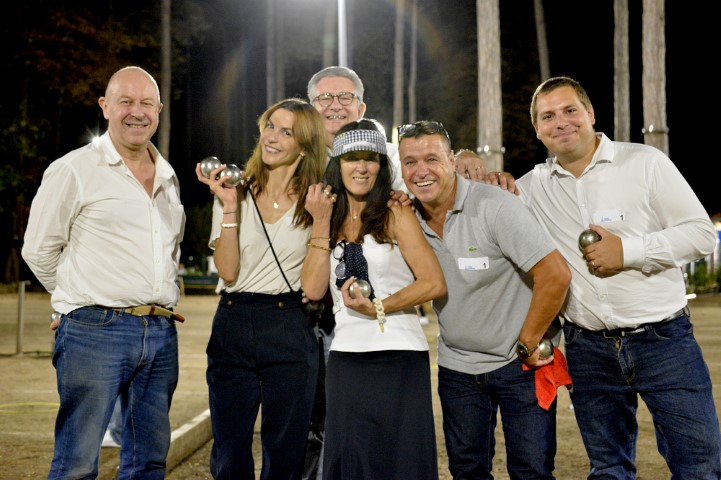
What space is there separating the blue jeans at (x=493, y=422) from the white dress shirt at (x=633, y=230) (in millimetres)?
572

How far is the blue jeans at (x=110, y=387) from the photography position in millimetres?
4379

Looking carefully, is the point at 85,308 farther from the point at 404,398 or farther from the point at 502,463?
the point at 502,463

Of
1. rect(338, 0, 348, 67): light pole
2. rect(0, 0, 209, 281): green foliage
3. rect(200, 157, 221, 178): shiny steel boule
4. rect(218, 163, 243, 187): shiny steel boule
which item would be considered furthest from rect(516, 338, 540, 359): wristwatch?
rect(0, 0, 209, 281): green foliage

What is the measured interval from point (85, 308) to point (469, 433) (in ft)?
6.78

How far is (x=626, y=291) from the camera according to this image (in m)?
4.43

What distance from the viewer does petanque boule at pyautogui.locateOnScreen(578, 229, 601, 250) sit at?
13.9 feet

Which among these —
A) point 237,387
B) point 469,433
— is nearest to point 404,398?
point 469,433

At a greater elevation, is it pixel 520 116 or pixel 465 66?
pixel 465 66

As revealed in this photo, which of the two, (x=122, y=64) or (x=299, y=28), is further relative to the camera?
(x=299, y=28)

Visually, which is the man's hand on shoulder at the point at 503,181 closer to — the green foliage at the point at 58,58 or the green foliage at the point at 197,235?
the green foliage at the point at 58,58

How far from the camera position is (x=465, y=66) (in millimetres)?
42750

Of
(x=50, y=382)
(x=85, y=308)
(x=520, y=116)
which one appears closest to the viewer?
(x=85, y=308)

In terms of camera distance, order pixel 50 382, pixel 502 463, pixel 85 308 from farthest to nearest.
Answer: pixel 50 382 < pixel 502 463 < pixel 85 308

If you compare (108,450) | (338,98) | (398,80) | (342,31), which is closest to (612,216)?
(338,98)
